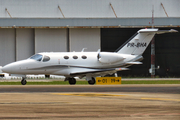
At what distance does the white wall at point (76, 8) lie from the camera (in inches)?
1902

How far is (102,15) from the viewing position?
48.4m

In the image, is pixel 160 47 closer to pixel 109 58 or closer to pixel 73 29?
pixel 73 29

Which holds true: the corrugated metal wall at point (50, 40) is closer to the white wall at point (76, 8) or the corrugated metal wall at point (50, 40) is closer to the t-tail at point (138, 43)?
the white wall at point (76, 8)

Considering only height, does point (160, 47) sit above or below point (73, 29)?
below

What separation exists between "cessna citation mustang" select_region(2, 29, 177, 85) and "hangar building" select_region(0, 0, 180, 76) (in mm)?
13856

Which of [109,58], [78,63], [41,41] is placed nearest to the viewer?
[109,58]

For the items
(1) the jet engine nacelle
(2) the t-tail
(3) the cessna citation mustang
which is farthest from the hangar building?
(1) the jet engine nacelle

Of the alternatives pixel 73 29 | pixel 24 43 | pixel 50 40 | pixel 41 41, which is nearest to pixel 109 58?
pixel 73 29

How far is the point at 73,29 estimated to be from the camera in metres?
45.4

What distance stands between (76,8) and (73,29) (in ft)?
14.6

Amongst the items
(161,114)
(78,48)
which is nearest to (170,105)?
(161,114)

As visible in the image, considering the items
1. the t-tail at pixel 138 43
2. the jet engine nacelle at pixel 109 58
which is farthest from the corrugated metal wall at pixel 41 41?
the jet engine nacelle at pixel 109 58

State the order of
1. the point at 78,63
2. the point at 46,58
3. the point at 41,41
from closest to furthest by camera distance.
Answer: the point at 46,58
the point at 78,63
the point at 41,41

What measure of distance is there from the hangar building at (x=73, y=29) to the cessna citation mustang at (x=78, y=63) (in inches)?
546
